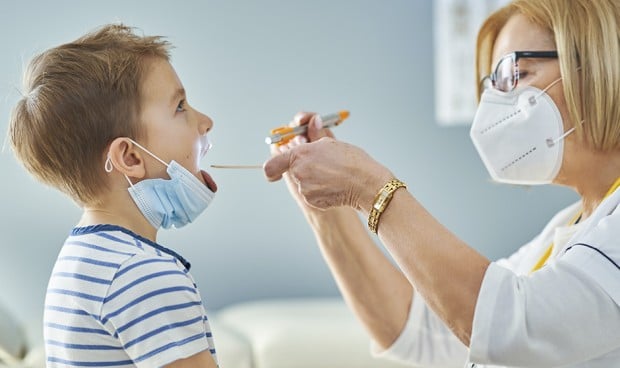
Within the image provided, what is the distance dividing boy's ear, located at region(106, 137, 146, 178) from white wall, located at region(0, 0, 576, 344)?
1.57 metres

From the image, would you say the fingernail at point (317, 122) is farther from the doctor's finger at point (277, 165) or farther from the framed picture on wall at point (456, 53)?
the framed picture on wall at point (456, 53)

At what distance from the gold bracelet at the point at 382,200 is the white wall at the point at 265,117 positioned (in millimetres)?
1681

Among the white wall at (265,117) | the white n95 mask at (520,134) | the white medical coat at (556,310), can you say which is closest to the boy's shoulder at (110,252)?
the white medical coat at (556,310)

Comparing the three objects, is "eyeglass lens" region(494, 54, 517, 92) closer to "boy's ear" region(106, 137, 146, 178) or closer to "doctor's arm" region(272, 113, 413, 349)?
"doctor's arm" region(272, 113, 413, 349)

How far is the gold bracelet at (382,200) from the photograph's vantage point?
118cm

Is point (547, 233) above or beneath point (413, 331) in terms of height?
above

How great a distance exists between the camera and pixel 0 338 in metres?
2.30

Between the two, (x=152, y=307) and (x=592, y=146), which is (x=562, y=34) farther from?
(x=152, y=307)

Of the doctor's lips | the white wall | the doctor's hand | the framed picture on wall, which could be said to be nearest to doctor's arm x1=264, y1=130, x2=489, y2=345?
the doctor's hand

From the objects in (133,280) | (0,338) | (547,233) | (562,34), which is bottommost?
(0,338)

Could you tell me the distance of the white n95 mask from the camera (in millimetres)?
1389

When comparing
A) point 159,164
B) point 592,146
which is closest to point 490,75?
point 592,146

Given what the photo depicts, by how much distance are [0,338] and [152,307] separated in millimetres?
1425

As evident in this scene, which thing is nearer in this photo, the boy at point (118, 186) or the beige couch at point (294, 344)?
the boy at point (118, 186)
